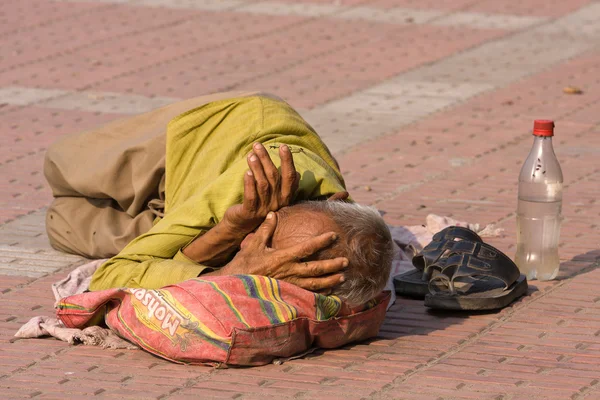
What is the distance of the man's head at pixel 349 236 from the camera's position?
159 inches

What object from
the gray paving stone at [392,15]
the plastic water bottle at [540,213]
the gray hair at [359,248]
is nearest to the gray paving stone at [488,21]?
the gray paving stone at [392,15]

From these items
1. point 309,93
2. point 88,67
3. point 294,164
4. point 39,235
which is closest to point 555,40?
point 309,93

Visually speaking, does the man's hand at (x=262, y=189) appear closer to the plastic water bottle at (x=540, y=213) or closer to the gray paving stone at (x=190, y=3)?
the plastic water bottle at (x=540, y=213)

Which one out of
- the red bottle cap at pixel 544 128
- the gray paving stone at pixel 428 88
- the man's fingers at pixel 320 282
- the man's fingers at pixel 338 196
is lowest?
the gray paving stone at pixel 428 88

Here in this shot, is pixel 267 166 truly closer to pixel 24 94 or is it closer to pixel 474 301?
pixel 474 301

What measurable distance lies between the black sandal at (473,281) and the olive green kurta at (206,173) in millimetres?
580

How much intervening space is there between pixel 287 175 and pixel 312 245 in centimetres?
28

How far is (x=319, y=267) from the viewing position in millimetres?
4004

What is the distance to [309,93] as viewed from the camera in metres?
9.39

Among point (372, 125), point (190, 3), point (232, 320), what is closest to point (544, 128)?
point (232, 320)

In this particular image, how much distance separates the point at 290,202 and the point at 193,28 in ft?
27.3

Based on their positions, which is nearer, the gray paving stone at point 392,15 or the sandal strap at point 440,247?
the sandal strap at point 440,247

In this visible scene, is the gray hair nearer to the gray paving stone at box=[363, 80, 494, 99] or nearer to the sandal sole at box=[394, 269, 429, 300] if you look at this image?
the sandal sole at box=[394, 269, 429, 300]

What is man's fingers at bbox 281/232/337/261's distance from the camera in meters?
3.96
